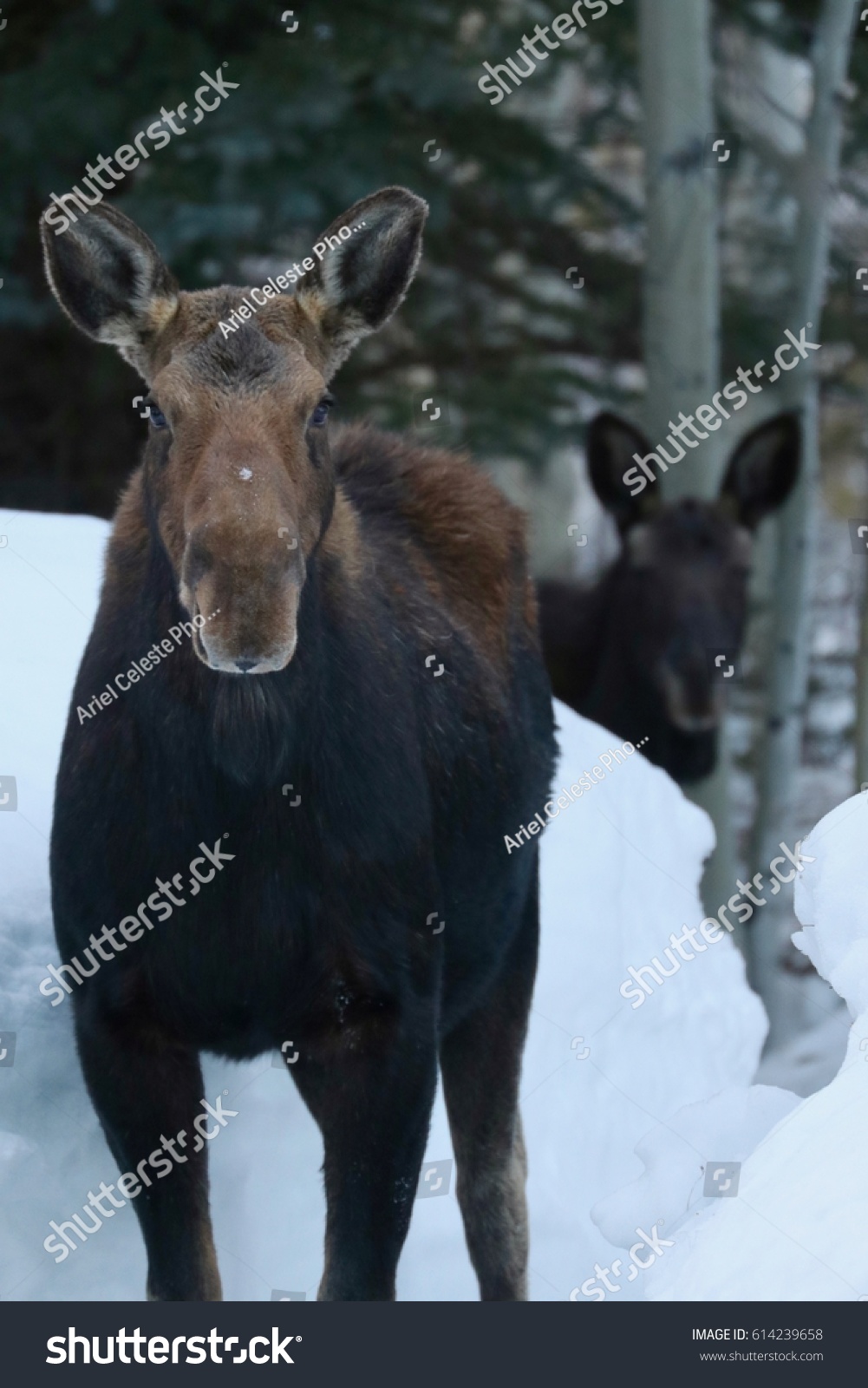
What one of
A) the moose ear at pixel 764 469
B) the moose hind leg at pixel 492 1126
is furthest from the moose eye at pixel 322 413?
the moose ear at pixel 764 469

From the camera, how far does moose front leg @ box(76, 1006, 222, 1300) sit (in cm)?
404

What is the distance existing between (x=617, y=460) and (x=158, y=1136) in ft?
19.9

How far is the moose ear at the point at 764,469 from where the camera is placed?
370 inches

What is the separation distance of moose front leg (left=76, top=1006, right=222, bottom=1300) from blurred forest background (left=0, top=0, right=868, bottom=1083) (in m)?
4.95

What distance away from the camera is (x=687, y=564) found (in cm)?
904

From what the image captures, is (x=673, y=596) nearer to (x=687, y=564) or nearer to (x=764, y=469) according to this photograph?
(x=687, y=564)
